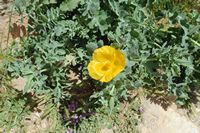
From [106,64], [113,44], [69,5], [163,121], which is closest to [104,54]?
[106,64]

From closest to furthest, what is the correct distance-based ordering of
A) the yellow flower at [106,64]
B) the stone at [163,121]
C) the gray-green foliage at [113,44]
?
the yellow flower at [106,64] → the gray-green foliage at [113,44] → the stone at [163,121]

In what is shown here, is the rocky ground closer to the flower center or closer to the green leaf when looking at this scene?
the green leaf

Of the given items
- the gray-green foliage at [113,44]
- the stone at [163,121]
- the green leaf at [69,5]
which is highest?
the green leaf at [69,5]

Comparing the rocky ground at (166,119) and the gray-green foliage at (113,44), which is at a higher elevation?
the gray-green foliage at (113,44)

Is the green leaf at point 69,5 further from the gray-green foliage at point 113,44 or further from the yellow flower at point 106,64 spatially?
the yellow flower at point 106,64

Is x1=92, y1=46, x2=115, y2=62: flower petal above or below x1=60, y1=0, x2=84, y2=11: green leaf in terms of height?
below

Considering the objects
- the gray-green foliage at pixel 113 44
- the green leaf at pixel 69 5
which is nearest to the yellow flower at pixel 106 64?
the gray-green foliage at pixel 113 44

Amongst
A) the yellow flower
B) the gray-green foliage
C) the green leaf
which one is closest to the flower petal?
the yellow flower

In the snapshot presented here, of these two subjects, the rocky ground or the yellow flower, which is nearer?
the yellow flower
